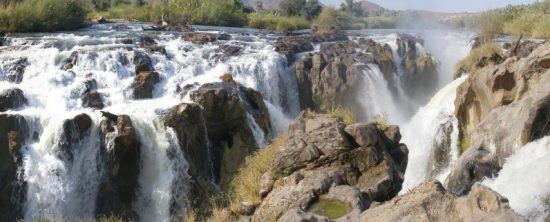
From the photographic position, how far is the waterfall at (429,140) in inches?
551

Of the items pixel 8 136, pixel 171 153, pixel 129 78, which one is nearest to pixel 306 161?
pixel 171 153

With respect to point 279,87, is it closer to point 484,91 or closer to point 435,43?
point 484,91

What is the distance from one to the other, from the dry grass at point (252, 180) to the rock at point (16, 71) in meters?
7.90

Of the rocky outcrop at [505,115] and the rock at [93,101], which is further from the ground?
the rocky outcrop at [505,115]

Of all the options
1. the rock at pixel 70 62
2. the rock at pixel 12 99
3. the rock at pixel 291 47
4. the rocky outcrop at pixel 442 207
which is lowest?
the rock at pixel 12 99

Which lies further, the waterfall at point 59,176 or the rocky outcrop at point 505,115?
the waterfall at point 59,176

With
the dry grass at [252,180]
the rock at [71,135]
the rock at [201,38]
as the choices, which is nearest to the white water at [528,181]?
the dry grass at [252,180]

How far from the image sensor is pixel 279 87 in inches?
801

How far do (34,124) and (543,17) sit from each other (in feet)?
72.9

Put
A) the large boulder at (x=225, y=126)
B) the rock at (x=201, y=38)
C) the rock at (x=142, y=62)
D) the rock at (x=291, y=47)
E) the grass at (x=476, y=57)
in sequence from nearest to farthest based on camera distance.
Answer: the large boulder at (x=225, y=126), the rock at (x=142, y=62), the grass at (x=476, y=57), the rock at (x=291, y=47), the rock at (x=201, y=38)

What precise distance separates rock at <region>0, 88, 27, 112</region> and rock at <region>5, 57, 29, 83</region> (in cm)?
189

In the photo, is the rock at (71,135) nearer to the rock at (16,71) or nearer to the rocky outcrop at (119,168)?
the rocky outcrop at (119,168)

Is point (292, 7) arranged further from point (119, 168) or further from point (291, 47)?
point (119, 168)

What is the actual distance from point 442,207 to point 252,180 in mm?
4570
